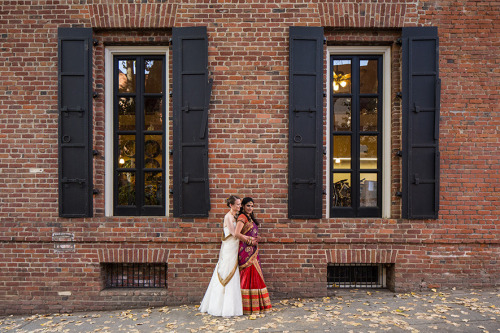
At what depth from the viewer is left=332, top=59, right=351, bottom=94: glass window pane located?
5457 mm

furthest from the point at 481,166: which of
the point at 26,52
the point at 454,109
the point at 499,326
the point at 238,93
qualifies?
the point at 26,52

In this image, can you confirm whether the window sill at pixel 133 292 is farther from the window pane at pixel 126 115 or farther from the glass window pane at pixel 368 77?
the glass window pane at pixel 368 77

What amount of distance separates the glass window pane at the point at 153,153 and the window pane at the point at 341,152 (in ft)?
9.85

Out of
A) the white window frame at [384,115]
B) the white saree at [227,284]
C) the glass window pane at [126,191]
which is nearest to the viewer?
the white saree at [227,284]

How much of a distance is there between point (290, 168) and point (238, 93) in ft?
4.91

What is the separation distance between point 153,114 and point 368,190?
13.0 feet

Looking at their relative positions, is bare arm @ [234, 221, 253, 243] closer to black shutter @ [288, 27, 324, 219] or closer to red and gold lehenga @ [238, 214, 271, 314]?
red and gold lehenga @ [238, 214, 271, 314]

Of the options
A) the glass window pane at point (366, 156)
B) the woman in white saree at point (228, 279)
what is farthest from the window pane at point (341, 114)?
the woman in white saree at point (228, 279)

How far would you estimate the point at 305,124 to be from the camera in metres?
5.10

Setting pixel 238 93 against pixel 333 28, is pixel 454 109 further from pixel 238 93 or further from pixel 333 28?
pixel 238 93

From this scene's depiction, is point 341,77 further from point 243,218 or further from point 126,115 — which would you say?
point 126,115

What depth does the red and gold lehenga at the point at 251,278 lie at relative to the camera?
457 cm

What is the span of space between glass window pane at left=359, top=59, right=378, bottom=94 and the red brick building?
457 mm

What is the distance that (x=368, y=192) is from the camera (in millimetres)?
5438
